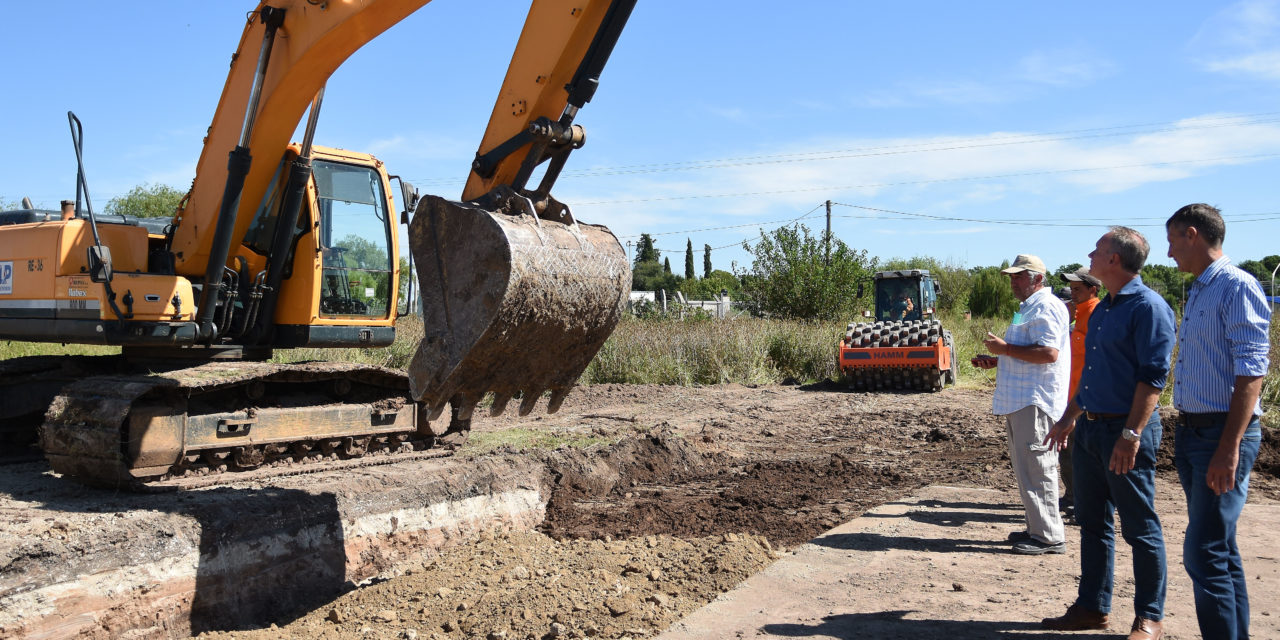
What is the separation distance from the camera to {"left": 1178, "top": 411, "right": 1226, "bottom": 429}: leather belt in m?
3.62

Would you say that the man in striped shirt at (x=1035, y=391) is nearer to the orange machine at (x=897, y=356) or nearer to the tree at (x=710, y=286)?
the orange machine at (x=897, y=356)

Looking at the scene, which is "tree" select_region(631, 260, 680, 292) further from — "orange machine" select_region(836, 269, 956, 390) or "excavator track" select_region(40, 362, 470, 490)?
"excavator track" select_region(40, 362, 470, 490)

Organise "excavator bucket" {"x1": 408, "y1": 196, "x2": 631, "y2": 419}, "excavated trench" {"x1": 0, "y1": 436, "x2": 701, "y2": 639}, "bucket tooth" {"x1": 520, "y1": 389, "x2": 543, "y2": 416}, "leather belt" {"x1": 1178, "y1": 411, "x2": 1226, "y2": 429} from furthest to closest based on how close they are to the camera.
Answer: "bucket tooth" {"x1": 520, "y1": 389, "x2": 543, "y2": 416}
"excavated trench" {"x1": 0, "y1": 436, "x2": 701, "y2": 639}
"excavator bucket" {"x1": 408, "y1": 196, "x2": 631, "y2": 419}
"leather belt" {"x1": 1178, "y1": 411, "x2": 1226, "y2": 429}

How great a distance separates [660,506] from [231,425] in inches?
128

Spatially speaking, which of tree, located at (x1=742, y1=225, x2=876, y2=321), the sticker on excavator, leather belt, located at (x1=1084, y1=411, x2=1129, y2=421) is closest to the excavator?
leather belt, located at (x1=1084, y1=411, x2=1129, y2=421)

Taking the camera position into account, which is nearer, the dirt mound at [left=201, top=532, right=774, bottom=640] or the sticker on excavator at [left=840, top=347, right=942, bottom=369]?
the dirt mound at [left=201, top=532, right=774, bottom=640]

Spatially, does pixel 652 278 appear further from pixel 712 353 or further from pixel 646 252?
pixel 712 353

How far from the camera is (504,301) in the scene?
427 cm

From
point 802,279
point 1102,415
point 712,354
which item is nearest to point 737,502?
point 1102,415

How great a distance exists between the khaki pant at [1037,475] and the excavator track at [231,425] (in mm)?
4857

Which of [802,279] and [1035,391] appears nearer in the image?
[1035,391]

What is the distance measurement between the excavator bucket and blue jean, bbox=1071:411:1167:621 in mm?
2401

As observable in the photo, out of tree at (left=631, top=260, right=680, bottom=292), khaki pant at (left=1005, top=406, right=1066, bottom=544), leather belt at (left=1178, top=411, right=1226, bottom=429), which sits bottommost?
khaki pant at (left=1005, top=406, right=1066, bottom=544)

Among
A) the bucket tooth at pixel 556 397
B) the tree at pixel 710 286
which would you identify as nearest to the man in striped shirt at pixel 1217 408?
the bucket tooth at pixel 556 397
